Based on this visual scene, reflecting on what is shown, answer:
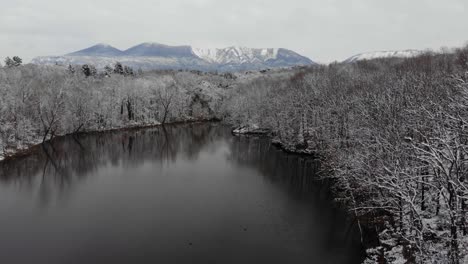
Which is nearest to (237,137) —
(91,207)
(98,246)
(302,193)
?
(302,193)

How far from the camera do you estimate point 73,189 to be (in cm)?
3794

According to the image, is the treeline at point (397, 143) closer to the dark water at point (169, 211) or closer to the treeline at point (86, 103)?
the dark water at point (169, 211)

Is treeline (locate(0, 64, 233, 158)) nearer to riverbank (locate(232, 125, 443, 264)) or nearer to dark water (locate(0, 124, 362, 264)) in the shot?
dark water (locate(0, 124, 362, 264))

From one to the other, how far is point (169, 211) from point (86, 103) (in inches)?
2517

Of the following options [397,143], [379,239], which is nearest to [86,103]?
[379,239]

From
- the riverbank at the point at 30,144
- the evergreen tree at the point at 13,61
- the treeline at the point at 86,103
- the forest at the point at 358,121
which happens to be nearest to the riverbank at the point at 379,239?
the forest at the point at 358,121

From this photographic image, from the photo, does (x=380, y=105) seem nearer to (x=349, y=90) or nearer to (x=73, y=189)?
(x=349, y=90)

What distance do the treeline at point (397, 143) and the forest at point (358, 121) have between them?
0.44 feet

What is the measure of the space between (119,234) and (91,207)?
790 cm

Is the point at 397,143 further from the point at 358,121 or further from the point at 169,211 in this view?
the point at 169,211

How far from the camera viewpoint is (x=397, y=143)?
22359mm

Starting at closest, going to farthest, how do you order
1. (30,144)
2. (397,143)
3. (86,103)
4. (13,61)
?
(397,143)
(30,144)
(86,103)
(13,61)

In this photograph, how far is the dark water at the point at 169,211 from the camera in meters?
23.5

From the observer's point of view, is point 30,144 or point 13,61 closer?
point 30,144
